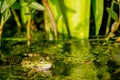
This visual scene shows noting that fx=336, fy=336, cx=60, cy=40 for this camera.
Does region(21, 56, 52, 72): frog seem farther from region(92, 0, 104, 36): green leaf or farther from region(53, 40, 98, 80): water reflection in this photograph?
region(92, 0, 104, 36): green leaf

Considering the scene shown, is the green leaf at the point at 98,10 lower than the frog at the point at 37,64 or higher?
higher

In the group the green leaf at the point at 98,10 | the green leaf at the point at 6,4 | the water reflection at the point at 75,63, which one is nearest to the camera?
the water reflection at the point at 75,63

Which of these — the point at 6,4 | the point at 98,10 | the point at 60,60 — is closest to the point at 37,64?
the point at 60,60

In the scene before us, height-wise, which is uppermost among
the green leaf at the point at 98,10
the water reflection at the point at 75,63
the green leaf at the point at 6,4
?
the green leaf at the point at 6,4

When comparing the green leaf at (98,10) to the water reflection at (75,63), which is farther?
the green leaf at (98,10)

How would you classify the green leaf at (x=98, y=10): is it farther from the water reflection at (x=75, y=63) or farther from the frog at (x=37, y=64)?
the frog at (x=37, y=64)

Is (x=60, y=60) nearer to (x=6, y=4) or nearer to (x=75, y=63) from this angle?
(x=75, y=63)

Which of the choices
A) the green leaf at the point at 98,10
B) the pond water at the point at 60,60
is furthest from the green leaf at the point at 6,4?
the green leaf at the point at 98,10

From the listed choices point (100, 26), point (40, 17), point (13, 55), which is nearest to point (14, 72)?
point (13, 55)
